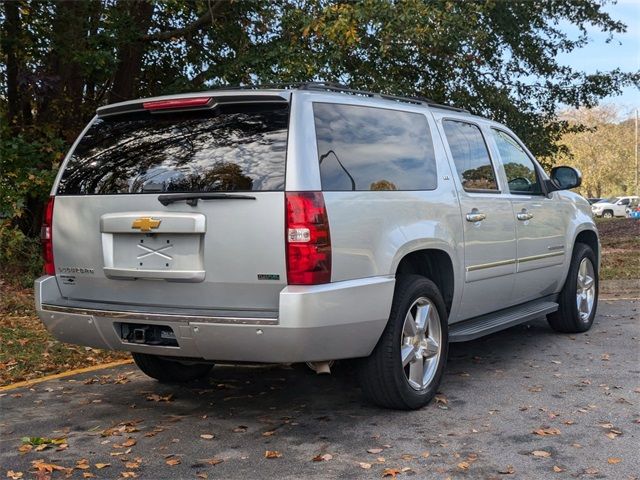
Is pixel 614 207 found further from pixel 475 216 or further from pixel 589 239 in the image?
pixel 475 216

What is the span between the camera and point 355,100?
4996 mm

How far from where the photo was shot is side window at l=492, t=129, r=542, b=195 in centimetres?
669

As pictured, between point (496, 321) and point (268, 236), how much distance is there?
101 inches

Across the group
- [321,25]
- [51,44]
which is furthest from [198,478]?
[51,44]

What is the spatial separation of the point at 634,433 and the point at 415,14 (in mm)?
7920

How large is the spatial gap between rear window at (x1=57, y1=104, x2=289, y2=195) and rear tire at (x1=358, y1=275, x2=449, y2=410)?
1.18 m

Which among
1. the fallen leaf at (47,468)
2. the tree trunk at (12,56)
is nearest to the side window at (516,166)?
the fallen leaf at (47,468)

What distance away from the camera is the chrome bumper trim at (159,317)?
4.25 m

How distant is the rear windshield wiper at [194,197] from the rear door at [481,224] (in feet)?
6.49

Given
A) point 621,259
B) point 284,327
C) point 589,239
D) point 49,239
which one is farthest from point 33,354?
point 621,259

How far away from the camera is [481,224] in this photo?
586 centimetres

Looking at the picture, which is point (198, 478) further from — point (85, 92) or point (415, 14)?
point (85, 92)

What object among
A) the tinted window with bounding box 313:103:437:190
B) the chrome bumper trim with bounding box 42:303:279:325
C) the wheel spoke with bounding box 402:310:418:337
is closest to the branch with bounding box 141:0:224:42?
the tinted window with bounding box 313:103:437:190

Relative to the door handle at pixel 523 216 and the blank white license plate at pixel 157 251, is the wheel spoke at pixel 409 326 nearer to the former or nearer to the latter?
the blank white license plate at pixel 157 251
